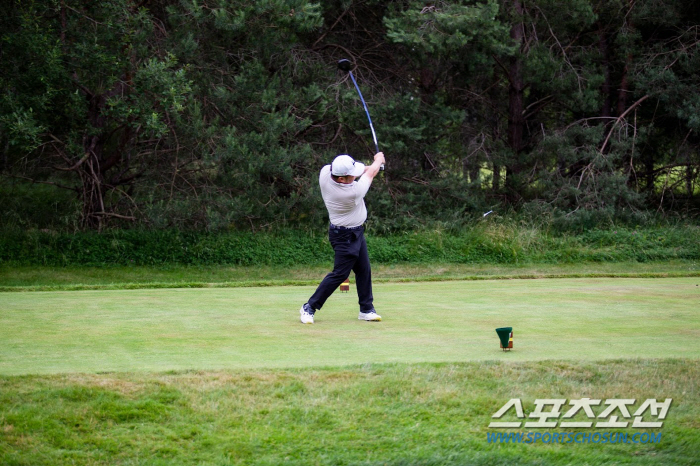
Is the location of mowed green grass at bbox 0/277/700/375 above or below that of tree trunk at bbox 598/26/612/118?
below

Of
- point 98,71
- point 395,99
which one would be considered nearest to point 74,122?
point 98,71

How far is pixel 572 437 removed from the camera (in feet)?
16.2

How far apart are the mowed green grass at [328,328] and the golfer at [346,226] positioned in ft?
0.75

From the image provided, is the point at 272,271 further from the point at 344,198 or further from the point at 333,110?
the point at 344,198

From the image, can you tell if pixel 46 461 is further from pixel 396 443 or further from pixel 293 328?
pixel 293 328

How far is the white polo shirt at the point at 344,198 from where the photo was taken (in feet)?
27.0

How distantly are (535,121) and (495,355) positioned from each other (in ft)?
59.6

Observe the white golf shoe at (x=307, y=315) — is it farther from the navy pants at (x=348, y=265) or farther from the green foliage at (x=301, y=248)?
the green foliage at (x=301, y=248)

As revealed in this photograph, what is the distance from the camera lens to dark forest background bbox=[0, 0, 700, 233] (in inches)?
619

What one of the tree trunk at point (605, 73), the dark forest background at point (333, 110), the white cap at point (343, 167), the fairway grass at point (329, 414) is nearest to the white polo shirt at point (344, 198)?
the white cap at point (343, 167)

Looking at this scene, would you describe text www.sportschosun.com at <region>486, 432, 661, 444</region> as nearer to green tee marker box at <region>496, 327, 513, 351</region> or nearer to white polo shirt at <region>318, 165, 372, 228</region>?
green tee marker box at <region>496, 327, 513, 351</region>

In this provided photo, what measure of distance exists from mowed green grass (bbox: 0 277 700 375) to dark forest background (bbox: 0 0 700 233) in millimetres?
6501

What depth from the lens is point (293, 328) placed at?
7676 mm

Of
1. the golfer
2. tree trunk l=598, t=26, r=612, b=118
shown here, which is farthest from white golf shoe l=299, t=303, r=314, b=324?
tree trunk l=598, t=26, r=612, b=118
